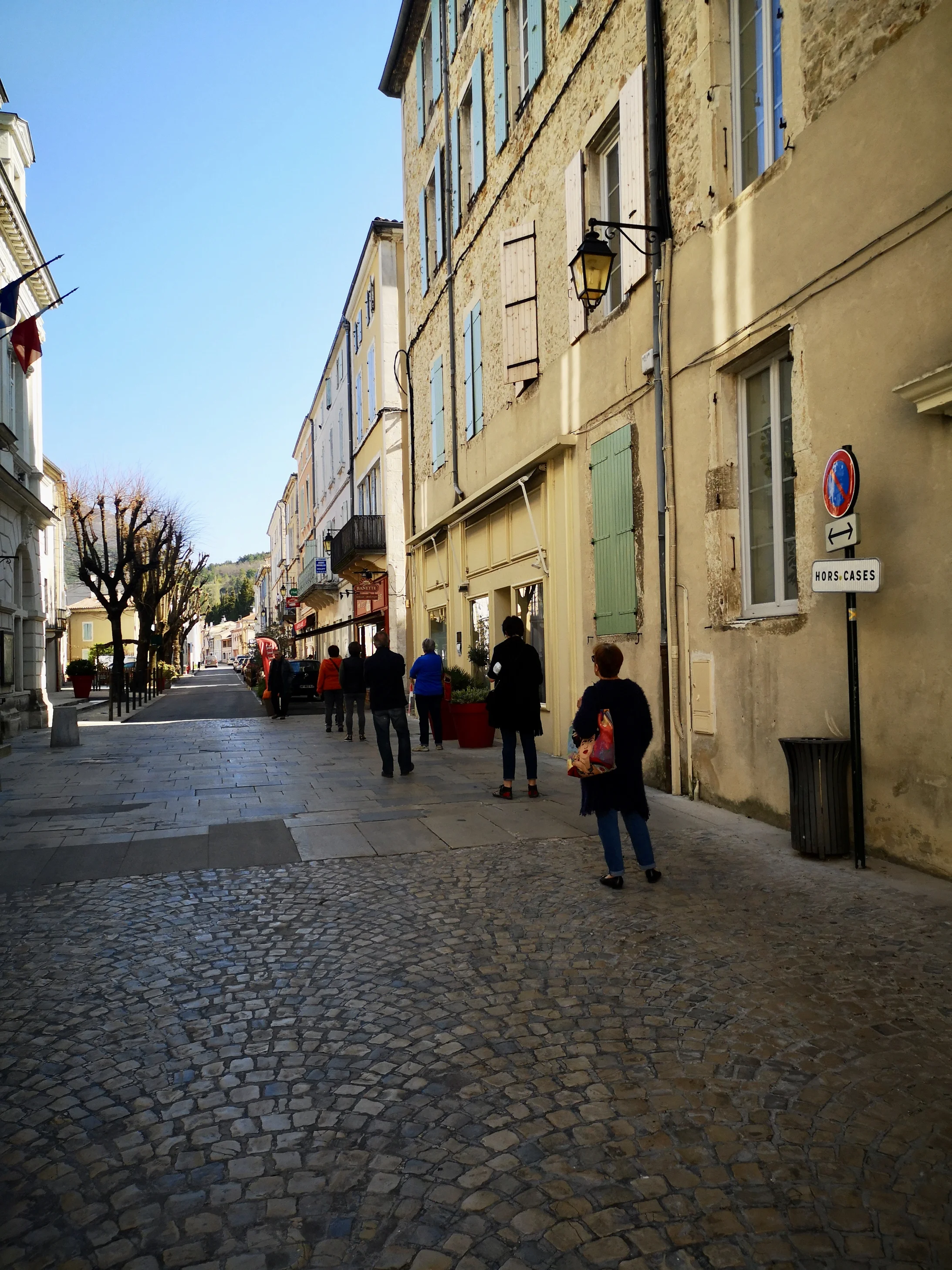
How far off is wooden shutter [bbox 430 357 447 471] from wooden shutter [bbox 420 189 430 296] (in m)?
1.97

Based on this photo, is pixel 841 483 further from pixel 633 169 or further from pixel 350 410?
pixel 350 410

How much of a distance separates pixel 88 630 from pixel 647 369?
64.6 m

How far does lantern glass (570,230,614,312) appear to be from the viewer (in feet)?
31.2

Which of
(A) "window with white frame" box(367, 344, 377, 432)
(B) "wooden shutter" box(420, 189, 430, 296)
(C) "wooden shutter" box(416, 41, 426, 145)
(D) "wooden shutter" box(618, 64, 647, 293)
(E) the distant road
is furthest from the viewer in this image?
(A) "window with white frame" box(367, 344, 377, 432)

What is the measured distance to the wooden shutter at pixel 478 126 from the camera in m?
16.1

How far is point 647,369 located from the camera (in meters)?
9.92

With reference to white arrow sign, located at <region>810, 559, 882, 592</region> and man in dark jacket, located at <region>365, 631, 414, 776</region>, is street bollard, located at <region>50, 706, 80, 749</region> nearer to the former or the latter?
man in dark jacket, located at <region>365, 631, 414, 776</region>

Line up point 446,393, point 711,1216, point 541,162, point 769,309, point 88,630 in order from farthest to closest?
point 88,630
point 446,393
point 541,162
point 769,309
point 711,1216

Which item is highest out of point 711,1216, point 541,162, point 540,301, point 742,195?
point 541,162

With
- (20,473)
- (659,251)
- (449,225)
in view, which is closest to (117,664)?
(20,473)

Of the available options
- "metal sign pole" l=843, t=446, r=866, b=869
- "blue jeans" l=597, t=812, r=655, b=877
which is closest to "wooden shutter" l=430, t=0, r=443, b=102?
"metal sign pole" l=843, t=446, r=866, b=869

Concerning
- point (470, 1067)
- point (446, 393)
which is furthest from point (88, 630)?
point (470, 1067)

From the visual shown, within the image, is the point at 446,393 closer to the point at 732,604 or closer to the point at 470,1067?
the point at 732,604

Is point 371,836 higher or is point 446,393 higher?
point 446,393
